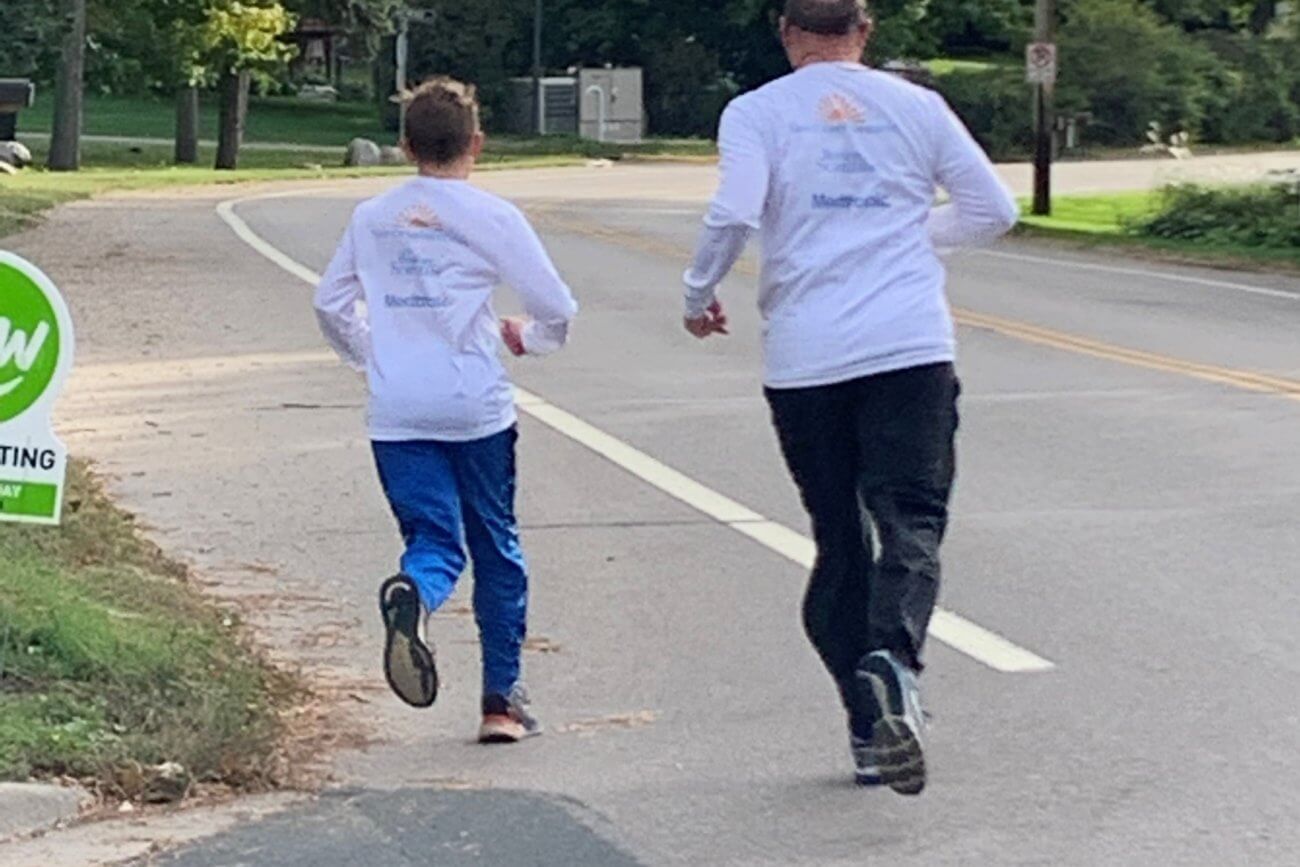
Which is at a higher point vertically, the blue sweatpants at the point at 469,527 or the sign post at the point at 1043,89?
the sign post at the point at 1043,89

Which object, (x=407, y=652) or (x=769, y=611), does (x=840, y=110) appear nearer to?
(x=407, y=652)

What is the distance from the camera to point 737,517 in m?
10.4

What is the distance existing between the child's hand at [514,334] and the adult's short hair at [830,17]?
3.72ft

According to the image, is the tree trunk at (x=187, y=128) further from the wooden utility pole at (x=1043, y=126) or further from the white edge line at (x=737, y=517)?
the white edge line at (x=737, y=517)

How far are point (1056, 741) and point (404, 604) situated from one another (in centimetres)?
174

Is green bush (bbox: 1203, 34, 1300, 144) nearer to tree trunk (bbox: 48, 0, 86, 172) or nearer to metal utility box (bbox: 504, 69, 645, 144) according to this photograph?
metal utility box (bbox: 504, 69, 645, 144)

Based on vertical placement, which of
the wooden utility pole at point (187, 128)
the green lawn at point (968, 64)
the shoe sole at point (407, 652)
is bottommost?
the shoe sole at point (407, 652)

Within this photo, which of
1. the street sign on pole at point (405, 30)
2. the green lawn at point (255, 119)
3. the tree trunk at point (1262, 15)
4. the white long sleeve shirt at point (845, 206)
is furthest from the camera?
the tree trunk at point (1262, 15)

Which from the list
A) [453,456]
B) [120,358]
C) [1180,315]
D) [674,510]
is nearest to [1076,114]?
[1180,315]

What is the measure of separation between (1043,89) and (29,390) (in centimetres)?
Answer: 2911

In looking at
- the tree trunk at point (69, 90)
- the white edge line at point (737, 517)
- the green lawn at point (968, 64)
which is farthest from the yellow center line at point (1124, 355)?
the green lawn at point (968, 64)

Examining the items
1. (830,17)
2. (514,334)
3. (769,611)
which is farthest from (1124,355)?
(830,17)

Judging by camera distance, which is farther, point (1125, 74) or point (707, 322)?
point (1125, 74)

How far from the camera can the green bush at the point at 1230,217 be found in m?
29.2
